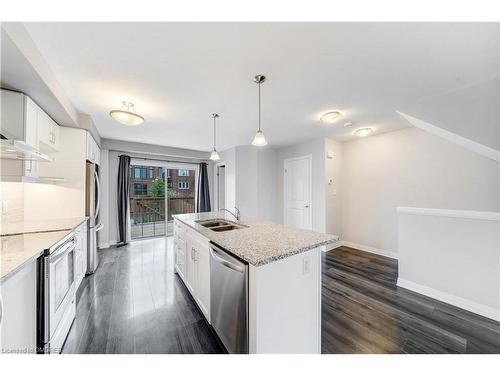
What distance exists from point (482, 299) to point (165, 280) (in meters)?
3.73

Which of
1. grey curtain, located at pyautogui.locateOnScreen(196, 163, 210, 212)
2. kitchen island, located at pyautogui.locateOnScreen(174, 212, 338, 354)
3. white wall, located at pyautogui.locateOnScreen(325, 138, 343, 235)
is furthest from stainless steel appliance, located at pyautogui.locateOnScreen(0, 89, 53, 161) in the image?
white wall, located at pyautogui.locateOnScreen(325, 138, 343, 235)

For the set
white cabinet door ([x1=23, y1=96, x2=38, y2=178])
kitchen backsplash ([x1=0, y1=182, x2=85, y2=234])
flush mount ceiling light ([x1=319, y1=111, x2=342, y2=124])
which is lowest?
kitchen backsplash ([x1=0, y1=182, x2=85, y2=234])

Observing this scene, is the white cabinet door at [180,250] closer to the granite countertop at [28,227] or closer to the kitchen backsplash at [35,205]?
the granite countertop at [28,227]

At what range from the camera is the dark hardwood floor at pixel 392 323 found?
1525 millimetres

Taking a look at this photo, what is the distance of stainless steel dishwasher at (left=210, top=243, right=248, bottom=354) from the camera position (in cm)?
122

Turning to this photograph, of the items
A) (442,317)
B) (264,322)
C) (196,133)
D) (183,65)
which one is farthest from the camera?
(196,133)

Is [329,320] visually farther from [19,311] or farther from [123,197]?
[123,197]

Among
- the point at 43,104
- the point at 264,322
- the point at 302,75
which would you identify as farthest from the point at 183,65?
the point at 264,322

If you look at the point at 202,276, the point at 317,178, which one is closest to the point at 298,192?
the point at 317,178

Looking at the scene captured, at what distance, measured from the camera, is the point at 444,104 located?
7.27 ft

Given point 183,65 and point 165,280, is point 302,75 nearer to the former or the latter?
point 183,65

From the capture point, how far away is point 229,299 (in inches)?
53.7

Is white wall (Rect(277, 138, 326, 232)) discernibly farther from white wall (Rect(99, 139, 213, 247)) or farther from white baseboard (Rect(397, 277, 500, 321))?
white wall (Rect(99, 139, 213, 247))

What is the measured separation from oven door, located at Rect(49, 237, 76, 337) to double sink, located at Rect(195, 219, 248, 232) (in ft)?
3.94
